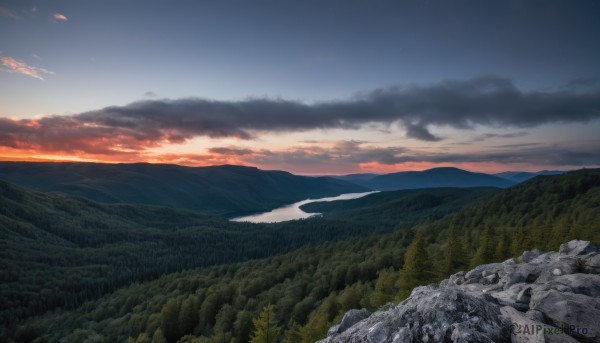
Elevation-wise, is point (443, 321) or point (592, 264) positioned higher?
point (592, 264)

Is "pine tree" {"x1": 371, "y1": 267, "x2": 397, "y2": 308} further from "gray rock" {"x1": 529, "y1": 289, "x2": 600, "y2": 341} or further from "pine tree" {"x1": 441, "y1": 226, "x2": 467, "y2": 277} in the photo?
"gray rock" {"x1": 529, "y1": 289, "x2": 600, "y2": 341}

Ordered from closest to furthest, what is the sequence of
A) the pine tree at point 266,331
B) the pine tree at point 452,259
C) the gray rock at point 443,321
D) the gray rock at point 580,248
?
the gray rock at point 443,321 → the gray rock at point 580,248 → the pine tree at point 266,331 → the pine tree at point 452,259

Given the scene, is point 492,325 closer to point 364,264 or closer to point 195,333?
point 364,264

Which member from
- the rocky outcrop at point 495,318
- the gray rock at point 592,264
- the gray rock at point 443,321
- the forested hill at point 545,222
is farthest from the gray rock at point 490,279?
the forested hill at point 545,222

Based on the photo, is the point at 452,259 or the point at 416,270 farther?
the point at 452,259

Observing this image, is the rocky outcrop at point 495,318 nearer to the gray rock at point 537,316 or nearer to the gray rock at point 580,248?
the gray rock at point 537,316

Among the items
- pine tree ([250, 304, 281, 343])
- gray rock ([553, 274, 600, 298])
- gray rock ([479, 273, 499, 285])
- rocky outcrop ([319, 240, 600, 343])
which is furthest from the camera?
pine tree ([250, 304, 281, 343])

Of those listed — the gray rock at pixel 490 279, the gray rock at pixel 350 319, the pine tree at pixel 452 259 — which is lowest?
the pine tree at pixel 452 259

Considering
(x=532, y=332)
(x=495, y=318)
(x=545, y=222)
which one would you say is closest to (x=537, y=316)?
(x=532, y=332)

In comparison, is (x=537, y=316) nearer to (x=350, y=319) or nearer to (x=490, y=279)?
(x=490, y=279)

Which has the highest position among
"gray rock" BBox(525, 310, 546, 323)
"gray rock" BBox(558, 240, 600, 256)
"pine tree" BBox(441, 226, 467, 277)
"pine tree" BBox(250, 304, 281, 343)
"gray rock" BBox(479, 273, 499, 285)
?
"gray rock" BBox(525, 310, 546, 323)

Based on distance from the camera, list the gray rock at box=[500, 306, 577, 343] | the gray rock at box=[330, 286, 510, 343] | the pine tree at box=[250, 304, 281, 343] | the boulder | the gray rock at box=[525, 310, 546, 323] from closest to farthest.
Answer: the gray rock at box=[500, 306, 577, 343]
the gray rock at box=[330, 286, 510, 343]
the gray rock at box=[525, 310, 546, 323]
the boulder
the pine tree at box=[250, 304, 281, 343]

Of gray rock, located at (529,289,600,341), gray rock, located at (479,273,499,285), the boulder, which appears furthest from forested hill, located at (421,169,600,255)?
gray rock, located at (529,289,600,341)

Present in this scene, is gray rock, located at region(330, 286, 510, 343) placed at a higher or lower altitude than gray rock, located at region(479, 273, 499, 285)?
higher
